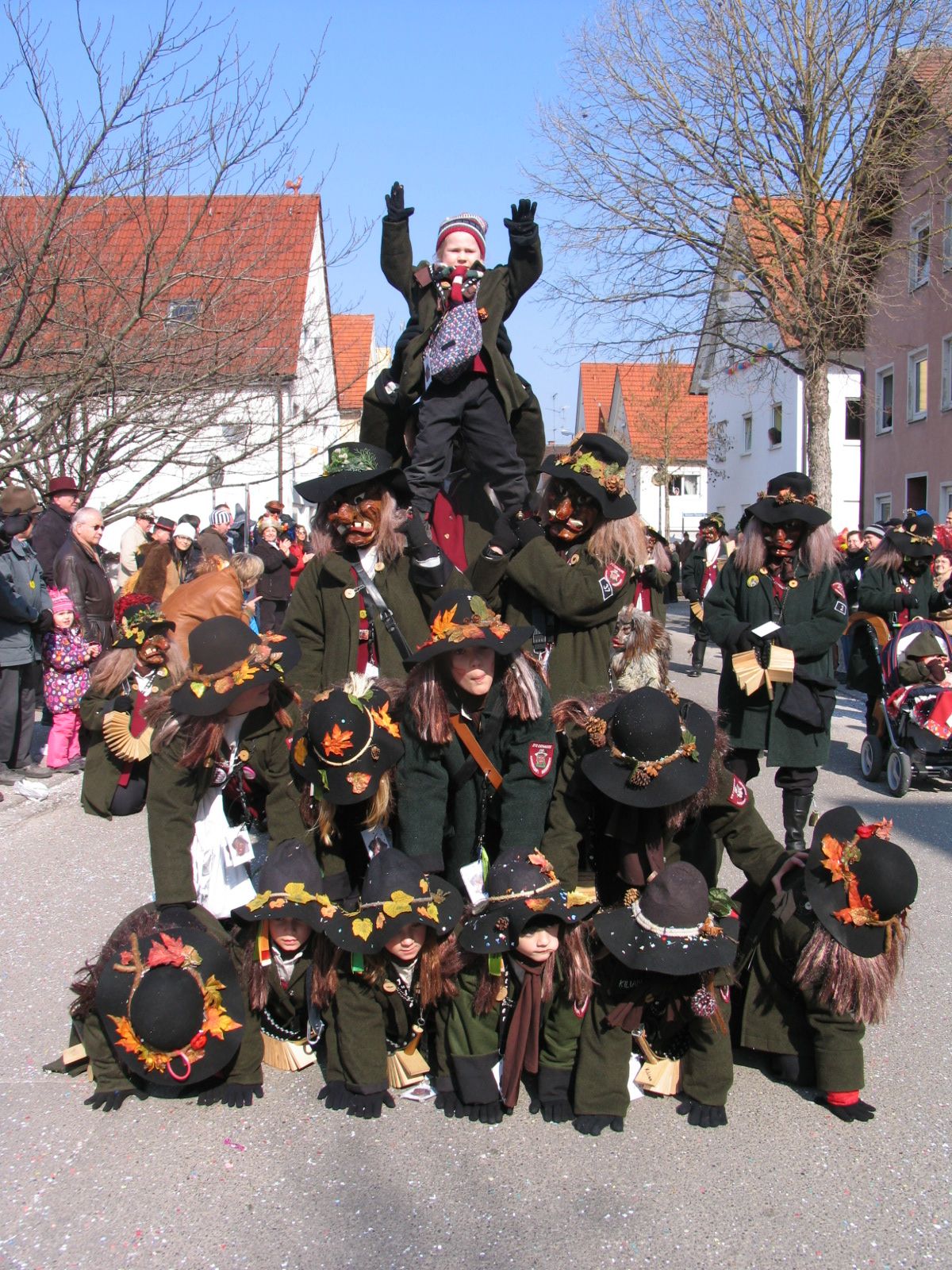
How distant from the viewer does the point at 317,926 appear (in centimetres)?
328

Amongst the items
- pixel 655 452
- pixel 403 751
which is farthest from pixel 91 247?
pixel 655 452

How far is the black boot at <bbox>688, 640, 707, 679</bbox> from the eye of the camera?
13.8 metres

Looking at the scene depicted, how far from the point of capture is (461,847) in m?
3.68

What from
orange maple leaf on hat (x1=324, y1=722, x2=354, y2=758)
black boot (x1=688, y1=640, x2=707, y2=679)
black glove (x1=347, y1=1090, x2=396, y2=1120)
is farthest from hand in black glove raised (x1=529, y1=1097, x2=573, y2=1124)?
black boot (x1=688, y1=640, x2=707, y2=679)

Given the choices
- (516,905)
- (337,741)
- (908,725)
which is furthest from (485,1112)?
(908,725)

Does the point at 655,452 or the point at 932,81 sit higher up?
the point at 932,81

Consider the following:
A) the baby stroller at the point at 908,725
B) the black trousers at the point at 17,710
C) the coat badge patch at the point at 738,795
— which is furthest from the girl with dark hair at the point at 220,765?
the baby stroller at the point at 908,725

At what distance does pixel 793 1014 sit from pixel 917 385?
69.9ft

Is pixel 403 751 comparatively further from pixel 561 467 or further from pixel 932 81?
pixel 932 81

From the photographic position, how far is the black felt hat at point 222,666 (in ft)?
11.6

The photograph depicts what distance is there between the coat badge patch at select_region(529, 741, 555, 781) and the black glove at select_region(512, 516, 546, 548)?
1014 mm

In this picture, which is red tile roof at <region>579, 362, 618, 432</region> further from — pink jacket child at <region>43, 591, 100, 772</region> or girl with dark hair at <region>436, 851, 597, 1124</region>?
girl with dark hair at <region>436, 851, 597, 1124</region>

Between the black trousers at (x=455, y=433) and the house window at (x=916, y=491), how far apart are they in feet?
64.2

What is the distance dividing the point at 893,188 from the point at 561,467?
1601cm
